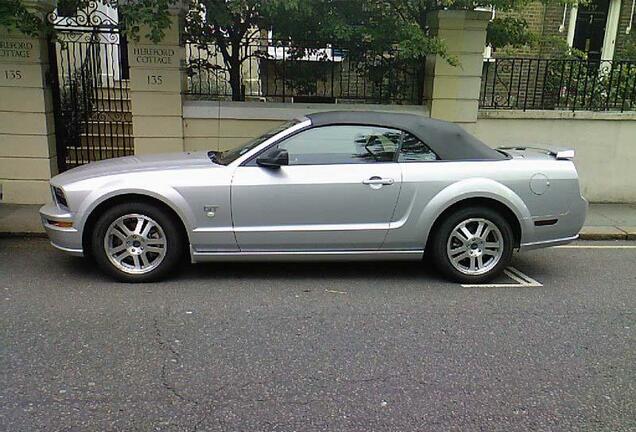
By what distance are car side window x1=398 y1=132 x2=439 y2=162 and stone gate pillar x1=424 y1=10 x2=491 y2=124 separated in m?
3.16

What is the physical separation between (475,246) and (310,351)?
2164 mm

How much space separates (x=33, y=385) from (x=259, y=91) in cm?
619

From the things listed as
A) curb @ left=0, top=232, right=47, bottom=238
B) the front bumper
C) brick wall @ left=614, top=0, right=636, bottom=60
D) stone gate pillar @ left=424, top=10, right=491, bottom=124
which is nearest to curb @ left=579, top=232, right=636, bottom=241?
stone gate pillar @ left=424, top=10, right=491, bottom=124

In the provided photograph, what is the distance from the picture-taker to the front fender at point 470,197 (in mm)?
4969

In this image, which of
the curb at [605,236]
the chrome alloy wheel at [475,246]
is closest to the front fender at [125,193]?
the chrome alloy wheel at [475,246]

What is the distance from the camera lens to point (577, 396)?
3.27 meters

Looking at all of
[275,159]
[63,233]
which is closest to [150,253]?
[63,233]

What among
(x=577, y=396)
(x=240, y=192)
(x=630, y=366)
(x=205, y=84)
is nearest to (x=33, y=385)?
(x=240, y=192)

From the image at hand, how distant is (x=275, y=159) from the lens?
15.8 ft

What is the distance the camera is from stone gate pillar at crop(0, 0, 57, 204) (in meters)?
7.42

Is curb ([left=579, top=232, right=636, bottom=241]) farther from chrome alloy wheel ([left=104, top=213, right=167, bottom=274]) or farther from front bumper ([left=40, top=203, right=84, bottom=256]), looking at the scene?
front bumper ([left=40, top=203, right=84, bottom=256])

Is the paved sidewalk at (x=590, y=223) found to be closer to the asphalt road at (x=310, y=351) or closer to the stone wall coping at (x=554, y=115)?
the asphalt road at (x=310, y=351)

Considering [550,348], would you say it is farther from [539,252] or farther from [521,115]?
[521,115]

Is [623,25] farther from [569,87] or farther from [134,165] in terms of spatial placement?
[134,165]
